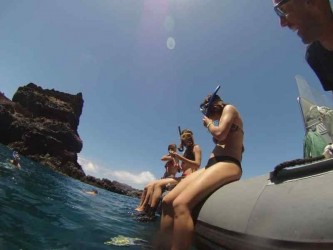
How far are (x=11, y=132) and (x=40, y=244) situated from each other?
303 feet

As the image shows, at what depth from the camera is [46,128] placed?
93875mm

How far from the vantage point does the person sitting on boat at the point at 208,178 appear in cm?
313

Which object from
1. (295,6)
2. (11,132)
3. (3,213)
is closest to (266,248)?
(295,6)

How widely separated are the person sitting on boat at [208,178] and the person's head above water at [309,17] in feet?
6.69

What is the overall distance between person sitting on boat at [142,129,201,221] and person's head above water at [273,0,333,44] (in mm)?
4863

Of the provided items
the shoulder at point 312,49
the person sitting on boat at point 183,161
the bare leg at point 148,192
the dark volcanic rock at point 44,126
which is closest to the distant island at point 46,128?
the dark volcanic rock at point 44,126

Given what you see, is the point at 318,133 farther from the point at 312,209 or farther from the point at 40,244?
the point at 40,244

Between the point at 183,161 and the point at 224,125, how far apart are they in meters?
3.19

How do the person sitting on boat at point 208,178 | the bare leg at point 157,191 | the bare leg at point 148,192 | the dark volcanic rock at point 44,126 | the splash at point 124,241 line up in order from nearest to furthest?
the person sitting on boat at point 208,178, the splash at point 124,241, the bare leg at point 157,191, the bare leg at point 148,192, the dark volcanic rock at point 44,126

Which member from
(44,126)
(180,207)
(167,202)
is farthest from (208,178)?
(44,126)

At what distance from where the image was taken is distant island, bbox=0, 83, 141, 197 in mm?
83750

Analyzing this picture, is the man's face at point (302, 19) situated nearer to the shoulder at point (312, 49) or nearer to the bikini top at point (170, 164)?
the shoulder at point (312, 49)

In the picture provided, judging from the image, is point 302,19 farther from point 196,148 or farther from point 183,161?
point 183,161

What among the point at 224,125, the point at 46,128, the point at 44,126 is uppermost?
the point at 44,126
